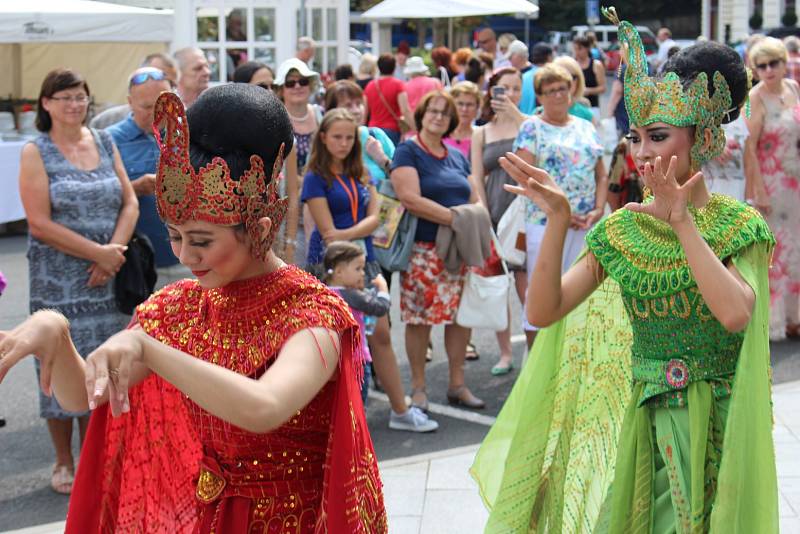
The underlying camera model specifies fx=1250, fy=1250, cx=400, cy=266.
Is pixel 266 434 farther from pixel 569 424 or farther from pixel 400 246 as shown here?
pixel 400 246

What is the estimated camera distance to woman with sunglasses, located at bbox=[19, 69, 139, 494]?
5531 millimetres

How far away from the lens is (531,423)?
156 inches

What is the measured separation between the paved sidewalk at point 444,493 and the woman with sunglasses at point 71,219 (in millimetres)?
986

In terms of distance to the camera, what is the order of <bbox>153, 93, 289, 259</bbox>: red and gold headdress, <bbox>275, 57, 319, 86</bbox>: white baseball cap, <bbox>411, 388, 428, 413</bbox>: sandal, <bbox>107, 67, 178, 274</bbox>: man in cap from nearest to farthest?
<bbox>153, 93, 289, 259</bbox>: red and gold headdress
<bbox>107, 67, 178, 274</bbox>: man in cap
<bbox>411, 388, 428, 413</bbox>: sandal
<bbox>275, 57, 319, 86</bbox>: white baseball cap

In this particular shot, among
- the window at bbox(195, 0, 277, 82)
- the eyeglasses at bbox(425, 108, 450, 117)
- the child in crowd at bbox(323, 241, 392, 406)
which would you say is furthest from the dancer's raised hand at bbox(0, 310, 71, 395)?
the window at bbox(195, 0, 277, 82)

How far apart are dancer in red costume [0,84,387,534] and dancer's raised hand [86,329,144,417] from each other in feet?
0.70

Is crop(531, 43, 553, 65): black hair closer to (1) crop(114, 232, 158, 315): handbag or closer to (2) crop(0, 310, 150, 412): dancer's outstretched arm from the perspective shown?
(1) crop(114, 232, 158, 315): handbag

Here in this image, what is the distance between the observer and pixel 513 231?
7.38 m

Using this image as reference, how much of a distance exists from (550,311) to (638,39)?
0.80m

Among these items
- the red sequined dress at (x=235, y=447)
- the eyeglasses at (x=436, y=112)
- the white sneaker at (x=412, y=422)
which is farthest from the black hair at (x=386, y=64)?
the red sequined dress at (x=235, y=447)

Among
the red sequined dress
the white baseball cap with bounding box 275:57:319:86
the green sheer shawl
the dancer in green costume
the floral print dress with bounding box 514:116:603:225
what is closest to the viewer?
the red sequined dress

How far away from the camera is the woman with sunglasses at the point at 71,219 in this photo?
218 inches

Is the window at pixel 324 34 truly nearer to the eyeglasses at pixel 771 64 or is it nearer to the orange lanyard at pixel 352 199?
the eyeglasses at pixel 771 64

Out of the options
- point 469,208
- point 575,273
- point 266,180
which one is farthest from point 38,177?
point 266,180
